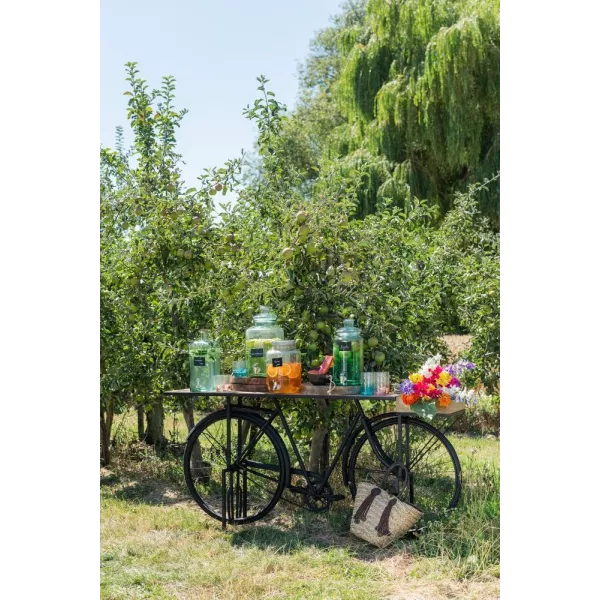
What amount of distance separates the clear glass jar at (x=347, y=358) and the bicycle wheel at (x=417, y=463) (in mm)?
246

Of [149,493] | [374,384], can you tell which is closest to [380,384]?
[374,384]

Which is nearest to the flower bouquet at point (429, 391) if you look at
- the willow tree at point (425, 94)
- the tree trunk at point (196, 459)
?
the tree trunk at point (196, 459)

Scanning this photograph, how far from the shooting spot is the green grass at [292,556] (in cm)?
268

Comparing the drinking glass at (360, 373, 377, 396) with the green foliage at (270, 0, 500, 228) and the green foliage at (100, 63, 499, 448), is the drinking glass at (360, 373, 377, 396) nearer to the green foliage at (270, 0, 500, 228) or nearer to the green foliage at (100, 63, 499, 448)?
the green foliage at (100, 63, 499, 448)

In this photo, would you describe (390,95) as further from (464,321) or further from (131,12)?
(131,12)

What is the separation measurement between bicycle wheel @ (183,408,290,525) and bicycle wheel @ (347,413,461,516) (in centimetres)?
36

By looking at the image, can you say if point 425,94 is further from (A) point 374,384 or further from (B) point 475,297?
(A) point 374,384

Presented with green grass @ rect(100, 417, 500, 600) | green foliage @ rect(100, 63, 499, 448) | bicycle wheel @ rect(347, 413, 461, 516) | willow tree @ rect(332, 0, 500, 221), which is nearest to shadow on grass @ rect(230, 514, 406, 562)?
green grass @ rect(100, 417, 500, 600)

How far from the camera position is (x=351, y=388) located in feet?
10.4

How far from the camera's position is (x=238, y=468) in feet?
11.4
